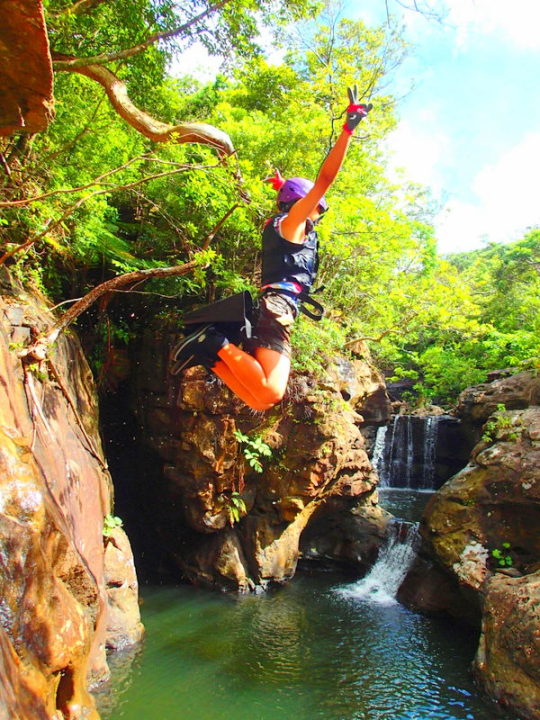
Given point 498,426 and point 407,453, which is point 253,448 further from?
point 407,453

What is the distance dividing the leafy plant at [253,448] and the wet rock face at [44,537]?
290 cm

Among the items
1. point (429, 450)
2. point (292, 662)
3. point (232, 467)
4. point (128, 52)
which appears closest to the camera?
point (128, 52)

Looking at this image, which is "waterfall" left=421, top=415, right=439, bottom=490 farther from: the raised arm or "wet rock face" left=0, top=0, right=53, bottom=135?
"wet rock face" left=0, top=0, right=53, bottom=135

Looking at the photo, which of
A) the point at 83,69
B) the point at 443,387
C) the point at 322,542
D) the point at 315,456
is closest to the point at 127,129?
the point at 83,69

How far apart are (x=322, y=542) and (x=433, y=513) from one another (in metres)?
2.75

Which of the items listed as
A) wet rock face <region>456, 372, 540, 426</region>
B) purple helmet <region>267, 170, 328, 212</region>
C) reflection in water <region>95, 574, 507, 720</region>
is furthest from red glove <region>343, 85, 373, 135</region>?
wet rock face <region>456, 372, 540, 426</region>

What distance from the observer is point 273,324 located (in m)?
3.28

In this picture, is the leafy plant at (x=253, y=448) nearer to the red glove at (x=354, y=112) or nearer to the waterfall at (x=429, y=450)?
the red glove at (x=354, y=112)

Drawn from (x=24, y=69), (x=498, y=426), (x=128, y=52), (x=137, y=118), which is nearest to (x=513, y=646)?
(x=498, y=426)

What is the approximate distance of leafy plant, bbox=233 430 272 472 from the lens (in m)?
7.71

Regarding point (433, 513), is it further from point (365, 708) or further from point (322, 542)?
point (365, 708)

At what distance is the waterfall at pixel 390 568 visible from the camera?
817cm

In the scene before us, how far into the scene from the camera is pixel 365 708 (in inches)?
205

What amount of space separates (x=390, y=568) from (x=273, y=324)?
287 inches
